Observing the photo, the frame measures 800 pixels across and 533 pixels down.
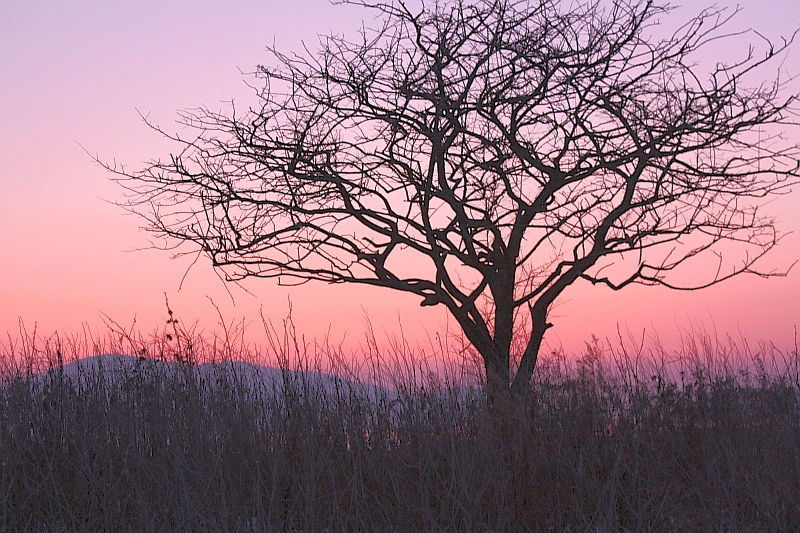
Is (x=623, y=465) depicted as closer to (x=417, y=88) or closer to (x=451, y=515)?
(x=451, y=515)

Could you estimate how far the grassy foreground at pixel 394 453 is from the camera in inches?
279

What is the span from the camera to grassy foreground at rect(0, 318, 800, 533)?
709 centimetres

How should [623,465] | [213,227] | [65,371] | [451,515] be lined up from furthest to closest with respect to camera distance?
[213,227], [65,371], [623,465], [451,515]

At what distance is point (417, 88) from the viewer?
941cm

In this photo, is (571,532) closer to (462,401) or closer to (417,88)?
(462,401)

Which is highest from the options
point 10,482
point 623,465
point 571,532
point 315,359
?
point 315,359

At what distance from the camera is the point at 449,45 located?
31.0 feet

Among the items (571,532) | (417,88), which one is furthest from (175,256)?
(571,532)

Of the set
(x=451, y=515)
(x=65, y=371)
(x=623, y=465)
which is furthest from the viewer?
(x=65, y=371)

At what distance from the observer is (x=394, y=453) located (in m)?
7.54

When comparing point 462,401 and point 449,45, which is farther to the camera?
point 449,45

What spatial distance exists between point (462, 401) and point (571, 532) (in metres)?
1.56

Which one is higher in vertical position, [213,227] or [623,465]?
[213,227]

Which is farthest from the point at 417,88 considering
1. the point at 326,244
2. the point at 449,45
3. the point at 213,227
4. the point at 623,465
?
the point at 623,465
